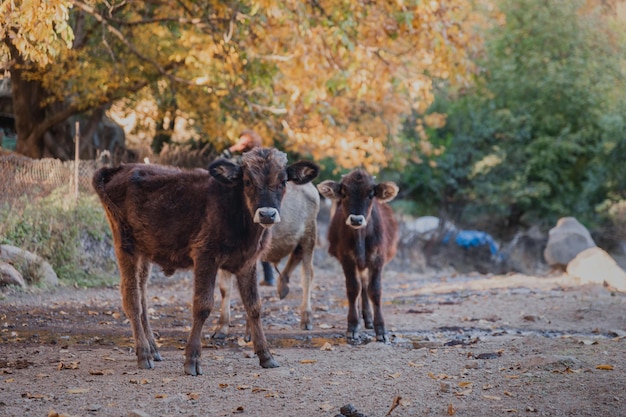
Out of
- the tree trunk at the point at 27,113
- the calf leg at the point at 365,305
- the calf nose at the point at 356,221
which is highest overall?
the tree trunk at the point at 27,113

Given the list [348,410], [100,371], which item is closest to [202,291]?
[100,371]

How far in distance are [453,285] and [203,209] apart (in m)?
10.5

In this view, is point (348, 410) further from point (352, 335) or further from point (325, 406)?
point (352, 335)

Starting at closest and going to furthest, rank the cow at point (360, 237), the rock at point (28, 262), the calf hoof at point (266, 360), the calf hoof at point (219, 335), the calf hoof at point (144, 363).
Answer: the calf hoof at point (144, 363), the calf hoof at point (266, 360), the calf hoof at point (219, 335), the cow at point (360, 237), the rock at point (28, 262)

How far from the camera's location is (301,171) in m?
8.30

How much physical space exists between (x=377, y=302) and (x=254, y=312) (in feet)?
7.67

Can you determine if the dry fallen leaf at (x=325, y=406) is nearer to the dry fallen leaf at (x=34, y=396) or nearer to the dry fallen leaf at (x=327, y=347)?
the dry fallen leaf at (x=34, y=396)

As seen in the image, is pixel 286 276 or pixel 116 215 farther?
pixel 286 276

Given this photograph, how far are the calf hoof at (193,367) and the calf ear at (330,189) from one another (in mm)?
3571

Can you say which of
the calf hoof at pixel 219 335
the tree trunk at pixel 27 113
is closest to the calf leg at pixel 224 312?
the calf hoof at pixel 219 335

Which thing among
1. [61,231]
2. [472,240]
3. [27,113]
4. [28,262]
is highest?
[27,113]

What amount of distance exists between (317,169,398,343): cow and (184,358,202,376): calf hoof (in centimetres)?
273

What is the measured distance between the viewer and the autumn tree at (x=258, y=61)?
1363 cm

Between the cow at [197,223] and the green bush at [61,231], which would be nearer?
the cow at [197,223]
